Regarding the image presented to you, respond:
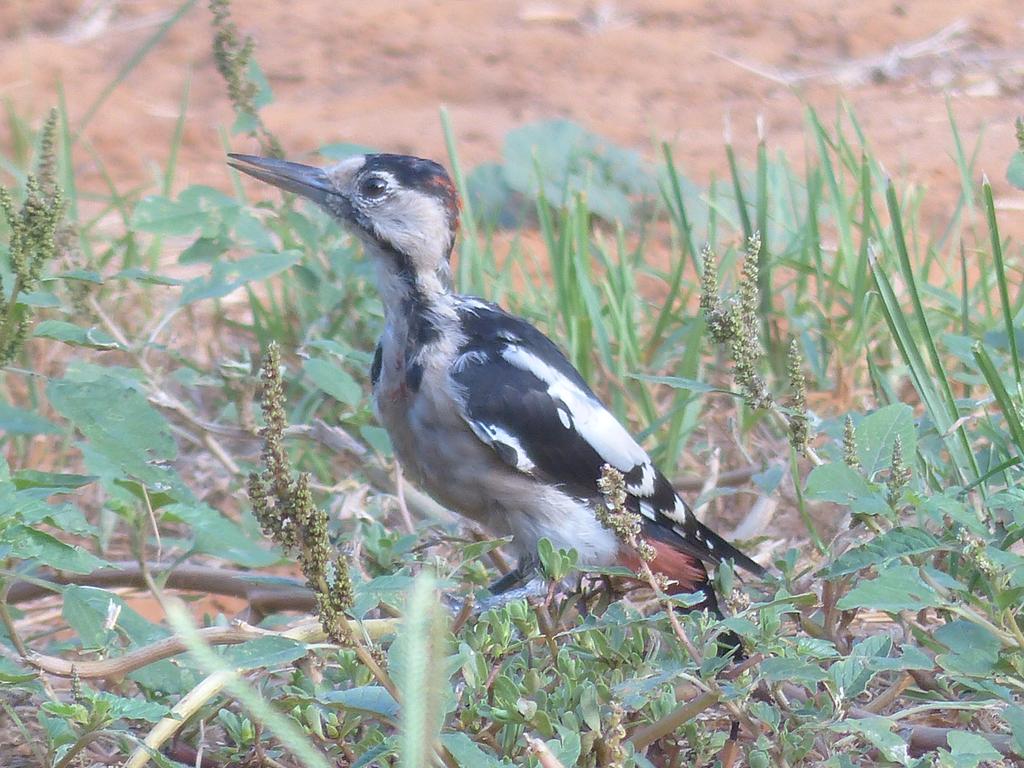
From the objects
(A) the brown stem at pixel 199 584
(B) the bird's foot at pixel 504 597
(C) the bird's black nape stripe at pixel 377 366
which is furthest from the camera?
(C) the bird's black nape stripe at pixel 377 366

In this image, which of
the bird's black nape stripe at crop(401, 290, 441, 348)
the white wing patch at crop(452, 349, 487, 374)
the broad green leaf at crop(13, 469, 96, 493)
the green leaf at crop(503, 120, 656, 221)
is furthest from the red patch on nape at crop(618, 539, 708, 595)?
the green leaf at crop(503, 120, 656, 221)

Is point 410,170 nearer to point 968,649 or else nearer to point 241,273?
point 241,273

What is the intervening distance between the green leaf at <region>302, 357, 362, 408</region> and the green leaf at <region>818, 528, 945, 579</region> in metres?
1.23

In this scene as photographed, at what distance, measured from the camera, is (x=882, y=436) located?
2107 millimetres

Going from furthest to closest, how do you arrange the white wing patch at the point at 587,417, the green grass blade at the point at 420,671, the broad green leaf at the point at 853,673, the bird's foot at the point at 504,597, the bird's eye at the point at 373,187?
1. the bird's eye at the point at 373,187
2. the white wing patch at the point at 587,417
3. the bird's foot at the point at 504,597
4. the broad green leaf at the point at 853,673
5. the green grass blade at the point at 420,671

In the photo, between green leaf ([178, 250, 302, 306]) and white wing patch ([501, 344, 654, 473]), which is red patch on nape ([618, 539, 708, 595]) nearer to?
white wing patch ([501, 344, 654, 473])

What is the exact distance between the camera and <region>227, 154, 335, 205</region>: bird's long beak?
3.25 meters

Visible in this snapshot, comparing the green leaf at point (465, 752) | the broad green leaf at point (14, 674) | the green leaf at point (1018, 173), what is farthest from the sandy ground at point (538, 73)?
the green leaf at point (465, 752)

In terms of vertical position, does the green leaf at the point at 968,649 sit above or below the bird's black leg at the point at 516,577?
above

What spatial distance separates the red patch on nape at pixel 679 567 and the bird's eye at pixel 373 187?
1.00 metres

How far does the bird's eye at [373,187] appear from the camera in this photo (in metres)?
3.29

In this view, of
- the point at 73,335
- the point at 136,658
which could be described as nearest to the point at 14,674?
the point at 136,658

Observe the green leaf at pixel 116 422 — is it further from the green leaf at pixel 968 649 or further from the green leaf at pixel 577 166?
the green leaf at pixel 577 166

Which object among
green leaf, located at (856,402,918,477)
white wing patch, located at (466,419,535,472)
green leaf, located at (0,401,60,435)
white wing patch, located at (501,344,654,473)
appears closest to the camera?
green leaf, located at (856,402,918,477)
